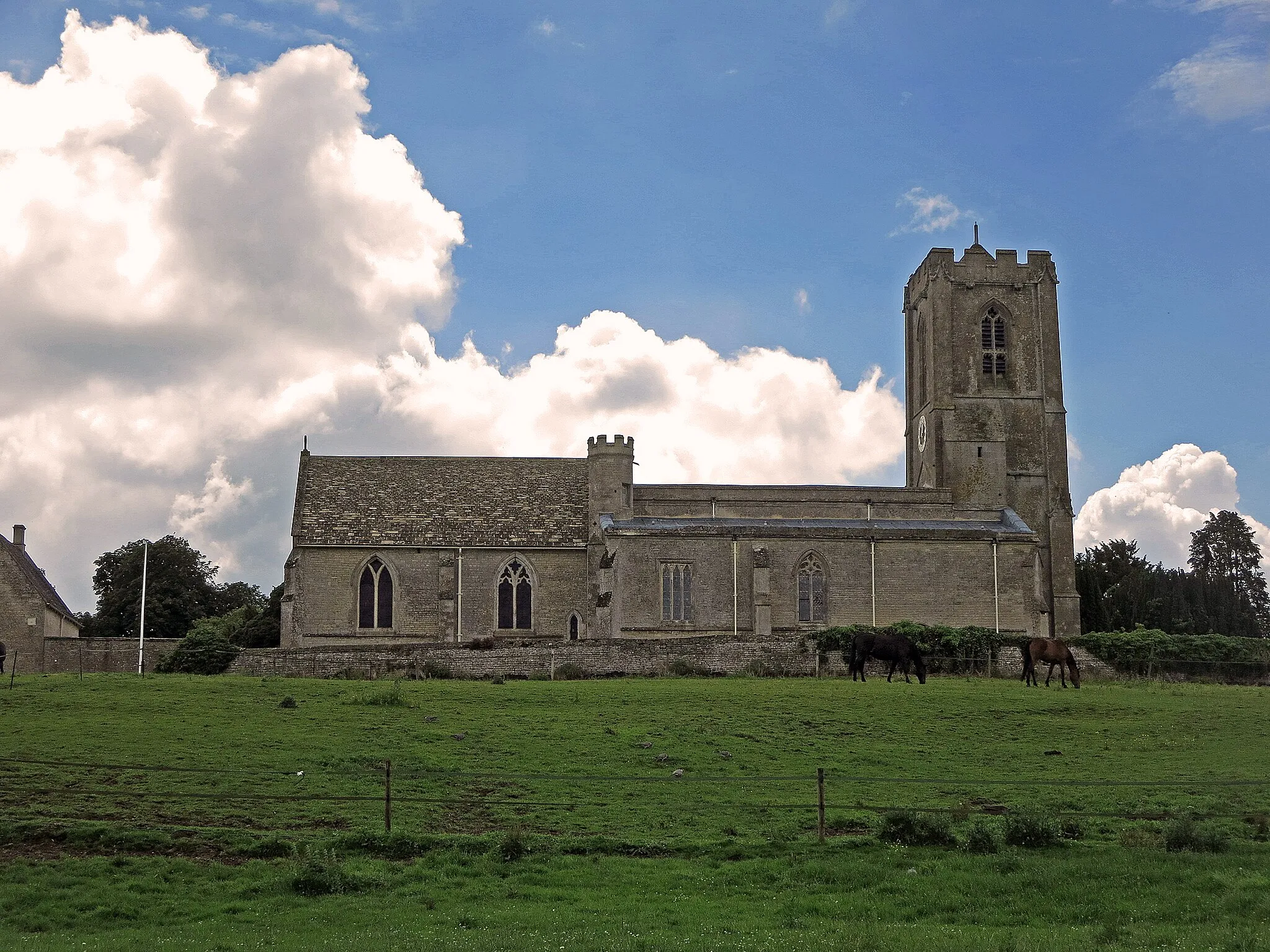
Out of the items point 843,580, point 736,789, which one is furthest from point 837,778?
point 843,580

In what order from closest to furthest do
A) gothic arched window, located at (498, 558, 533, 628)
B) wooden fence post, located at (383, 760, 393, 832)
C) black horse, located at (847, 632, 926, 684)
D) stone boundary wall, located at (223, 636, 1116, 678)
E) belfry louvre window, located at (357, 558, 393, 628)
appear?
wooden fence post, located at (383, 760, 393, 832), black horse, located at (847, 632, 926, 684), stone boundary wall, located at (223, 636, 1116, 678), belfry louvre window, located at (357, 558, 393, 628), gothic arched window, located at (498, 558, 533, 628)

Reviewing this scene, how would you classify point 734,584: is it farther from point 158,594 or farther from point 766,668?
Answer: point 158,594

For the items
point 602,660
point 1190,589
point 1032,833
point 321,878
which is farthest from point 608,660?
point 1190,589

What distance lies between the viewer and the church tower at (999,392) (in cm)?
6044

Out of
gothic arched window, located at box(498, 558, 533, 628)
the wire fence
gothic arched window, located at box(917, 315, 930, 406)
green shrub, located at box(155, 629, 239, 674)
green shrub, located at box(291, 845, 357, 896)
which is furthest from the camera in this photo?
gothic arched window, located at box(917, 315, 930, 406)

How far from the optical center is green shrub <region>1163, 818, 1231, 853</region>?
17469 millimetres

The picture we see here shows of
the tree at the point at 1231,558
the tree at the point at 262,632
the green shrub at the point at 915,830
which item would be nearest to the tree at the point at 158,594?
the tree at the point at 262,632

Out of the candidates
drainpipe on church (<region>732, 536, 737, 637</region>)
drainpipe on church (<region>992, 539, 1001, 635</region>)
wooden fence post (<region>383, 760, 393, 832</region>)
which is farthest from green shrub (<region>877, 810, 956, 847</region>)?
drainpipe on church (<region>992, 539, 1001, 635</region>)

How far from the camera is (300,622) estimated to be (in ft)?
171

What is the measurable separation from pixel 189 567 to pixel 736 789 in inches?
2155

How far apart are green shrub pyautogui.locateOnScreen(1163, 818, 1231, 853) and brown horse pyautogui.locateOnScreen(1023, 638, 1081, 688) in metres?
19.2

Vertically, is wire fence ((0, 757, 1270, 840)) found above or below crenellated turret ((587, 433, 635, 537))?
below

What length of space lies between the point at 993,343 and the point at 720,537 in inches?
821

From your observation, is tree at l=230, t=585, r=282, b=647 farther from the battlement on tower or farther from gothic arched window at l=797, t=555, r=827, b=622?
the battlement on tower
